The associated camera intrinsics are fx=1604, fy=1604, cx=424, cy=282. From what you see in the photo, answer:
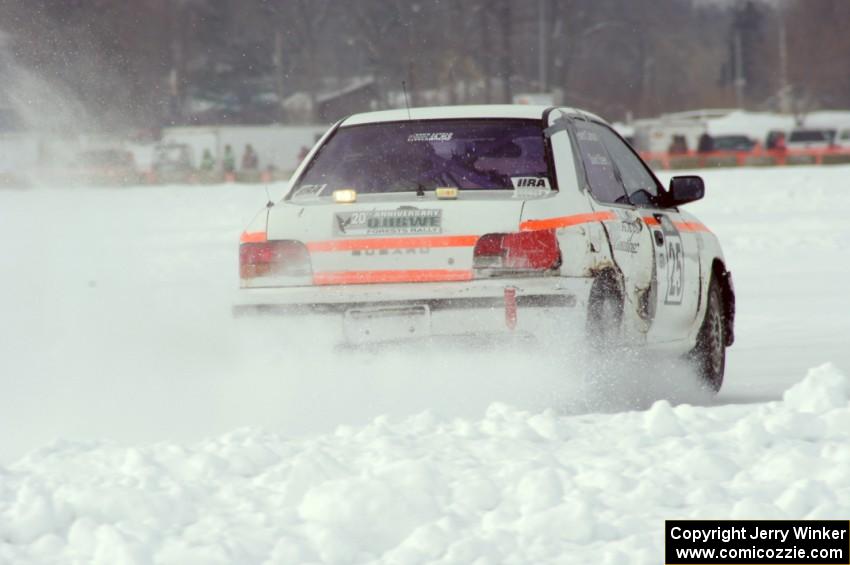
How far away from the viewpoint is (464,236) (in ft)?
21.6

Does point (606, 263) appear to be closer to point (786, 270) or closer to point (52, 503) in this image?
point (52, 503)

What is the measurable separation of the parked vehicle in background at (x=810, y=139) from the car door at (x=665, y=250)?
56.8m

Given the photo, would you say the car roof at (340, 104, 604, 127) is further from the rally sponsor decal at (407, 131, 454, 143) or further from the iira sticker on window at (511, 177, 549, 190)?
the iira sticker on window at (511, 177, 549, 190)

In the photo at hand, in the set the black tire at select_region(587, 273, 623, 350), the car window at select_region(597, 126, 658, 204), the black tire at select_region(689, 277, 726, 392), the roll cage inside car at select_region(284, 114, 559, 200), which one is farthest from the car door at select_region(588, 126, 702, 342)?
the roll cage inside car at select_region(284, 114, 559, 200)

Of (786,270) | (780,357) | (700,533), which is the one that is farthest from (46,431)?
(786,270)

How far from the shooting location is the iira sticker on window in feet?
22.5

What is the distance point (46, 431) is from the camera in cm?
677

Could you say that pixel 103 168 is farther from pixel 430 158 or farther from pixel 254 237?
pixel 254 237

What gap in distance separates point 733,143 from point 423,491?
59.9 m

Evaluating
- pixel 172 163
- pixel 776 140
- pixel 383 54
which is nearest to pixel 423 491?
pixel 172 163

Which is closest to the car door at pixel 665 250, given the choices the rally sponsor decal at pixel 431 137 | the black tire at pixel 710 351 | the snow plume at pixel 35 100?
the black tire at pixel 710 351

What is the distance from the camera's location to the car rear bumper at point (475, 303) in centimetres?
648

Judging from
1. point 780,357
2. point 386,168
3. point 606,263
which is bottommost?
point 780,357

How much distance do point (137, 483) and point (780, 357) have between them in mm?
5280
